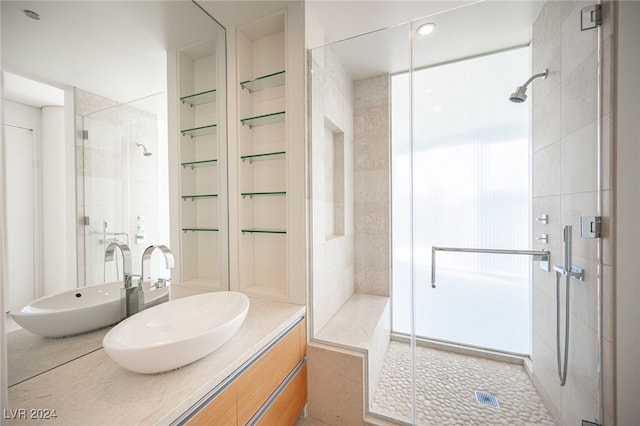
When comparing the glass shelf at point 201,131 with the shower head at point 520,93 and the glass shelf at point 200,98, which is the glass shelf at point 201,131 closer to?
the glass shelf at point 200,98

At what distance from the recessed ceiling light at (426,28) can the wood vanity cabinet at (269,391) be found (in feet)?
6.29

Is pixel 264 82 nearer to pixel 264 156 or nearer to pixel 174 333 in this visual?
pixel 264 156

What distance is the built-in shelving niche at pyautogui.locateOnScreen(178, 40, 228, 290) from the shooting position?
Result: 143 cm

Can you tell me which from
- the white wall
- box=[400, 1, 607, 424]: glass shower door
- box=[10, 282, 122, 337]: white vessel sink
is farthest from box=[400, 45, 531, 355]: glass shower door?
box=[10, 282, 122, 337]: white vessel sink

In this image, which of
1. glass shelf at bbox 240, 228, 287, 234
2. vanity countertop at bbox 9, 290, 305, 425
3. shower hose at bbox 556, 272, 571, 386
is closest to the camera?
vanity countertop at bbox 9, 290, 305, 425

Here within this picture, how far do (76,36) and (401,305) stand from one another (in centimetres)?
219

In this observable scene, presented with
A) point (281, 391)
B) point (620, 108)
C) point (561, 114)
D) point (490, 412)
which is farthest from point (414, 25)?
point (490, 412)

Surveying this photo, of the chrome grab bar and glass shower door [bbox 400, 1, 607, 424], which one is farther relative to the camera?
the chrome grab bar

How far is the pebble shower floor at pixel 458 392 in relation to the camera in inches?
53.7

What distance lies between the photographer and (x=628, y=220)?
997 millimetres

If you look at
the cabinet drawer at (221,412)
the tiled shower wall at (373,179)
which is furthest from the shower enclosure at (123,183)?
the tiled shower wall at (373,179)

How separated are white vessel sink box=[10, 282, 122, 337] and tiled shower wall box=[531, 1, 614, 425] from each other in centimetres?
215

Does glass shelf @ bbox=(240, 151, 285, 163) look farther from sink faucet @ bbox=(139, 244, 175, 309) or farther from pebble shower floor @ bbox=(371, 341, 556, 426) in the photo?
pebble shower floor @ bbox=(371, 341, 556, 426)

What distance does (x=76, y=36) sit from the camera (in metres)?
0.95
